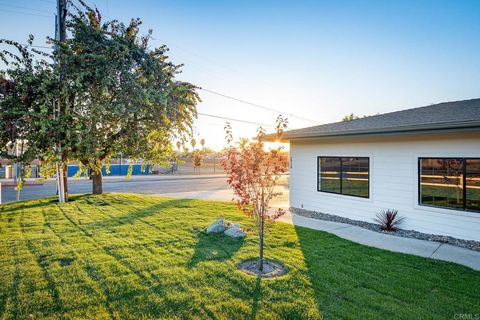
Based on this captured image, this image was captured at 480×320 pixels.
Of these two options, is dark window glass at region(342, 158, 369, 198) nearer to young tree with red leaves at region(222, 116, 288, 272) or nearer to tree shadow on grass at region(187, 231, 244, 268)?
tree shadow on grass at region(187, 231, 244, 268)

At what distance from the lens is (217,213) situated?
32.2ft

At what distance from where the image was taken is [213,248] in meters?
5.92

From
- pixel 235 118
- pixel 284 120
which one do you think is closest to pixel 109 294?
pixel 284 120

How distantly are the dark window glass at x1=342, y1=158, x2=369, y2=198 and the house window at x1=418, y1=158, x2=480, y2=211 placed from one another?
5.44ft

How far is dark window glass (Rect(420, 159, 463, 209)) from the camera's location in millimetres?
7074

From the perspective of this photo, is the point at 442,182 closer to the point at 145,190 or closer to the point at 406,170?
the point at 406,170

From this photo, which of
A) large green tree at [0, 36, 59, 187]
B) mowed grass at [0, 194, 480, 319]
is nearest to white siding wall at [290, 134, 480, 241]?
mowed grass at [0, 194, 480, 319]

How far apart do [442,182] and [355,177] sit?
2.49 meters

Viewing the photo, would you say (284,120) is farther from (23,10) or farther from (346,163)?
(23,10)

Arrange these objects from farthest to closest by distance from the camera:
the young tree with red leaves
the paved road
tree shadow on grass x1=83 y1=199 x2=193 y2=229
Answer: the paved road < tree shadow on grass x1=83 y1=199 x2=193 y2=229 < the young tree with red leaves

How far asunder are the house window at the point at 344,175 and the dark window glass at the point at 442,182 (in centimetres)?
162

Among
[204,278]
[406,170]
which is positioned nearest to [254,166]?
[204,278]

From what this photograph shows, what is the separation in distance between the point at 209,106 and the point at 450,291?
2372cm

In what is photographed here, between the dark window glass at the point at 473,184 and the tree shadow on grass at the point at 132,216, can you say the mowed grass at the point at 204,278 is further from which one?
the dark window glass at the point at 473,184
